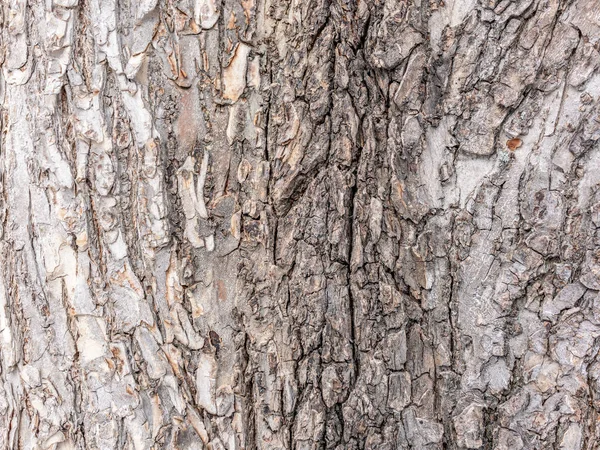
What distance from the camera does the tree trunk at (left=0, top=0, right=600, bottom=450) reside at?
45.7 inches

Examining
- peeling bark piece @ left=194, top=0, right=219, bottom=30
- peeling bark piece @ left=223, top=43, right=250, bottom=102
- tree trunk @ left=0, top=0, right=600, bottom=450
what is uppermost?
peeling bark piece @ left=194, top=0, right=219, bottom=30

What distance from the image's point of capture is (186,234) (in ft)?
4.12

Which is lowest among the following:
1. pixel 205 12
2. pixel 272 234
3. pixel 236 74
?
pixel 272 234

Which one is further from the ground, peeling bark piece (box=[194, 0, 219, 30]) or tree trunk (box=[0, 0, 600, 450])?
peeling bark piece (box=[194, 0, 219, 30])

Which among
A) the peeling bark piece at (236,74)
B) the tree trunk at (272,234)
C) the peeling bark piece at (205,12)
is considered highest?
the peeling bark piece at (205,12)

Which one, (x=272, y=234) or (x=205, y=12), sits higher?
(x=205, y=12)

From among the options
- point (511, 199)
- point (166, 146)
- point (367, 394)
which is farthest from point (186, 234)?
point (511, 199)

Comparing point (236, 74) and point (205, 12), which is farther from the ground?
point (205, 12)

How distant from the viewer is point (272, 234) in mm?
1269

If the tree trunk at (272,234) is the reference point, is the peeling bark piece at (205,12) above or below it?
above

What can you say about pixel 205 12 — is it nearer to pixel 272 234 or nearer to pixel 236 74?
pixel 236 74

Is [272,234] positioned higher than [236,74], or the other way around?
[236,74]

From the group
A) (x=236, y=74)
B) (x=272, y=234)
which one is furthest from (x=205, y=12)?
(x=272, y=234)

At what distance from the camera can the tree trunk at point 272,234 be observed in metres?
1.16
